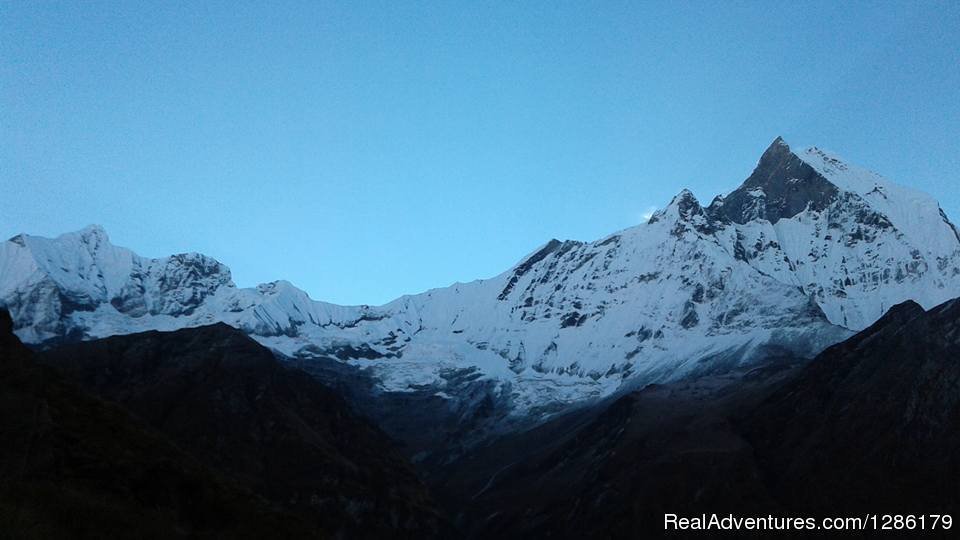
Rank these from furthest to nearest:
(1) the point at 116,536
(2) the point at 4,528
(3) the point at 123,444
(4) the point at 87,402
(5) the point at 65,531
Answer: (4) the point at 87,402 → (3) the point at 123,444 → (1) the point at 116,536 → (5) the point at 65,531 → (2) the point at 4,528

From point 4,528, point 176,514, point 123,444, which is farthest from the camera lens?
point 123,444

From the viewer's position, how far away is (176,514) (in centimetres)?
7069

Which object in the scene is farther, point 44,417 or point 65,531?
point 44,417

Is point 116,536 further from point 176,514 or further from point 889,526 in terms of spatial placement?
point 889,526

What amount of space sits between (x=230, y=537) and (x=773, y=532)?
14230cm

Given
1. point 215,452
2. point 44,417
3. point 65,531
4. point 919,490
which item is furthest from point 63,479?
point 919,490

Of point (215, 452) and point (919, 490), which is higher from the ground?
point (215, 452)

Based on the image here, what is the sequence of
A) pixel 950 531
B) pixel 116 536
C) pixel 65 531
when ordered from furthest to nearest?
pixel 950 531 < pixel 116 536 < pixel 65 531

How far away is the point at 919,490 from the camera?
194m

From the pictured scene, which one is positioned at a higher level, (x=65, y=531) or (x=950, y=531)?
(x=65, y=531)

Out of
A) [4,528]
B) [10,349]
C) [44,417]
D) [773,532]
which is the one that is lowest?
[773,532]

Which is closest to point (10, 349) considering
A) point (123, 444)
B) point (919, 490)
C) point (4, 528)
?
point (123, 444)

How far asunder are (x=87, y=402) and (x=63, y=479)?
71.9 feet

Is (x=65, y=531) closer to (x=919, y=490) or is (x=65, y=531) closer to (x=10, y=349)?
(x=10, y=349)
